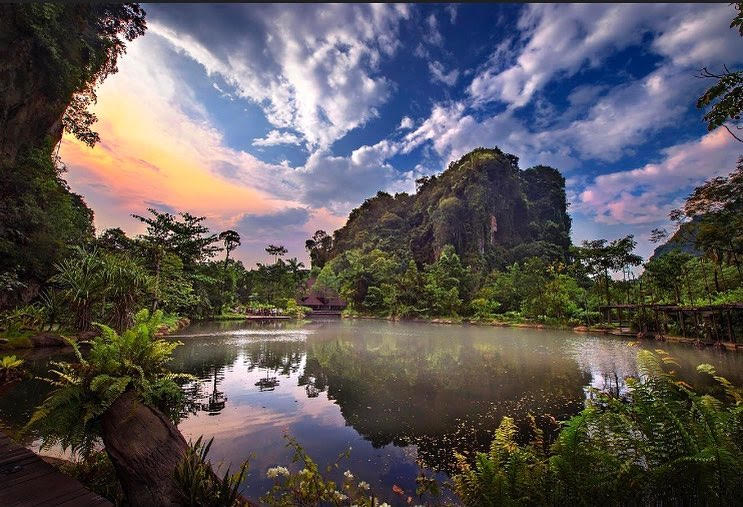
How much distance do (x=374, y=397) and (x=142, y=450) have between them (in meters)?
6.59

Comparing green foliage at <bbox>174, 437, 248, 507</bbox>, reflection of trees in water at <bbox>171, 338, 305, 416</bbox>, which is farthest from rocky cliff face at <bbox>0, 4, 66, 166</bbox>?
green foliage at <bbox>174, 437, 248, 507</bbox>

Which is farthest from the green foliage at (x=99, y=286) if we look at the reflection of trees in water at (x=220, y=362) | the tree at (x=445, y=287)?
the tree at (x=445, y=287)

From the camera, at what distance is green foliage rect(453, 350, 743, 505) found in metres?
2.61

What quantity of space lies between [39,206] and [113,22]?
443 inches

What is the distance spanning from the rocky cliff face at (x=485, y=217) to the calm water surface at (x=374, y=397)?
48001 millimetres

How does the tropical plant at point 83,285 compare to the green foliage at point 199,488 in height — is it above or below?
above

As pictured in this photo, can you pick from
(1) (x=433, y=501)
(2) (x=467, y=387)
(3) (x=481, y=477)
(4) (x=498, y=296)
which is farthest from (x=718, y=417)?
(4) (x=498, y=296)

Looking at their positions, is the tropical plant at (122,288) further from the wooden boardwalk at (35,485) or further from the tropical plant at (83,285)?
the wooden boardwalk at (35,485)

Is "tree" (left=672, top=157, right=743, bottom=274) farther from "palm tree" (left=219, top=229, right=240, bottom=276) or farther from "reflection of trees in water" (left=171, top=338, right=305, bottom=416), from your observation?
"palm tree" (left=219, top=229, right=240, bottom=276)

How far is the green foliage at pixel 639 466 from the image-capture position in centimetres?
261

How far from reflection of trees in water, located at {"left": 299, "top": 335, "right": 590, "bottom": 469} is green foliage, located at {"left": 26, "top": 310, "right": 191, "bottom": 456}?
3.75 m

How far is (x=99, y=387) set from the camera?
3.42 m

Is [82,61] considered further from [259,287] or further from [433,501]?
[259,287]

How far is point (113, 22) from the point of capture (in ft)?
62.8
